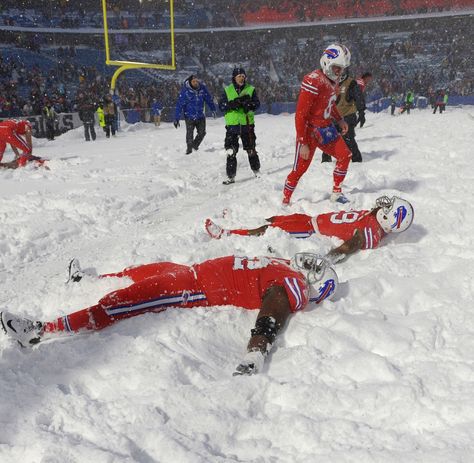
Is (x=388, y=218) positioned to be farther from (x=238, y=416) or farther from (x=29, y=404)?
(x=29, y=404)

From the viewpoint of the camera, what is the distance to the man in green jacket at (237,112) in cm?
657

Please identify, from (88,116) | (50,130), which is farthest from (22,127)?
(50,130)

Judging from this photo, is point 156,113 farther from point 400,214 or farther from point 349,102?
point 400,214

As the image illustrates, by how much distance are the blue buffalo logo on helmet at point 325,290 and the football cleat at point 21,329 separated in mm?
1664

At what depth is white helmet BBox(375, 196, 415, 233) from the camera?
159 inches

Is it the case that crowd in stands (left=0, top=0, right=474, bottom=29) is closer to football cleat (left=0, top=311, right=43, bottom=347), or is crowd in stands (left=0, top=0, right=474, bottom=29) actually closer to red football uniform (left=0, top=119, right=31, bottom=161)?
red football uniform (left=0, top=119, right=31, bottom=161)

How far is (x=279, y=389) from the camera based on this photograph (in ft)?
7.30

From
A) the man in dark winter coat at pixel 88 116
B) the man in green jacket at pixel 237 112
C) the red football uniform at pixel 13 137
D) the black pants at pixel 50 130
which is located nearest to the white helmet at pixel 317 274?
the man in green jacket at pixel 237 112

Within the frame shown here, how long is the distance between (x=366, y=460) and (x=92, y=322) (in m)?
1.65

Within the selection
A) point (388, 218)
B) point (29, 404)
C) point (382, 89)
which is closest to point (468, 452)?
point (29, 404)

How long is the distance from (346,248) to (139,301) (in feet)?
6.10

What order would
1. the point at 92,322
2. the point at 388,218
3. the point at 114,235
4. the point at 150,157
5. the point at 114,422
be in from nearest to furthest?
the point at 114,422
the point at 92,322
the point at 388,218
the point at 114,235
the point at 150,157

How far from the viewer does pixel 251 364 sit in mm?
2365

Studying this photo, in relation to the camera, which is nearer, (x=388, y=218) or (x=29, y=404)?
(x=29, y=404)
